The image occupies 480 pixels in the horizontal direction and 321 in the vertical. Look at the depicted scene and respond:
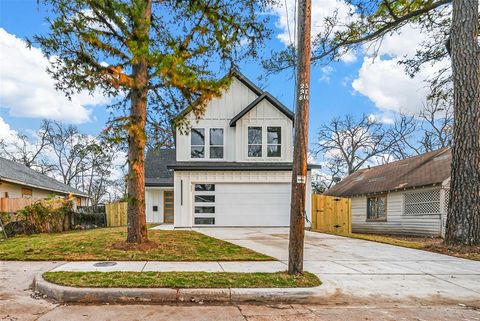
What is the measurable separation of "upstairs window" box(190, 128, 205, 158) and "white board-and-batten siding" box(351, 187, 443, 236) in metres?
11.0

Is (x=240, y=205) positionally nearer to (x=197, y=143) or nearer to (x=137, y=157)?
(x=197, y=143)

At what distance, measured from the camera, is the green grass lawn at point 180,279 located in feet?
15.9

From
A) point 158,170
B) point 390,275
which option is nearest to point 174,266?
point 390,275

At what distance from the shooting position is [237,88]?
57.6 ft

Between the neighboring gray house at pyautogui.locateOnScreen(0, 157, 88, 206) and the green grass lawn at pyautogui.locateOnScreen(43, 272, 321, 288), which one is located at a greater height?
the neighboring gray house at pyautogui.locateOnScreen(0, 157, 88, 206)

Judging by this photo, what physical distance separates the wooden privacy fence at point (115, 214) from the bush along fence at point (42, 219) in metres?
2.33

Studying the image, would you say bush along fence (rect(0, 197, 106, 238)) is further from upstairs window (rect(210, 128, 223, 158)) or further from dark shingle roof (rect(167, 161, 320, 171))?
upstairs window (rect(210, 128, 223, 158))

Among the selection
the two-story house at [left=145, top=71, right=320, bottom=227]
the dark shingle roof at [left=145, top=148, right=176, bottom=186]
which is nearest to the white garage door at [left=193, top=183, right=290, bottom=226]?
the two-story house at [left=145, top=71, right=320, bottom=227]

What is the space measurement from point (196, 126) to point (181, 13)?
8.03 meters

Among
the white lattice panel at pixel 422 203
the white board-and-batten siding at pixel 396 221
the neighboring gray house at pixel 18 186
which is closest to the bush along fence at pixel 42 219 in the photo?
the neighboring gray house at pixel 18 186

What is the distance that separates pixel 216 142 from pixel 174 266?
11197 mm

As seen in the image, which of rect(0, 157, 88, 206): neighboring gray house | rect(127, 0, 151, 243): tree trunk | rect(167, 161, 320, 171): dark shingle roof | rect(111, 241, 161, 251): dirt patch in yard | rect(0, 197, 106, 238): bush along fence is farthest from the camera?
rect(0, 157, 88, 206): neighboring gray house

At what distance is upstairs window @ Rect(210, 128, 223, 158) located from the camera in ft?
55.8

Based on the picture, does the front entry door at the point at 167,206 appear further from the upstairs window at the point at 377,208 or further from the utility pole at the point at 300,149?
the utility pole at the point at 300,149
